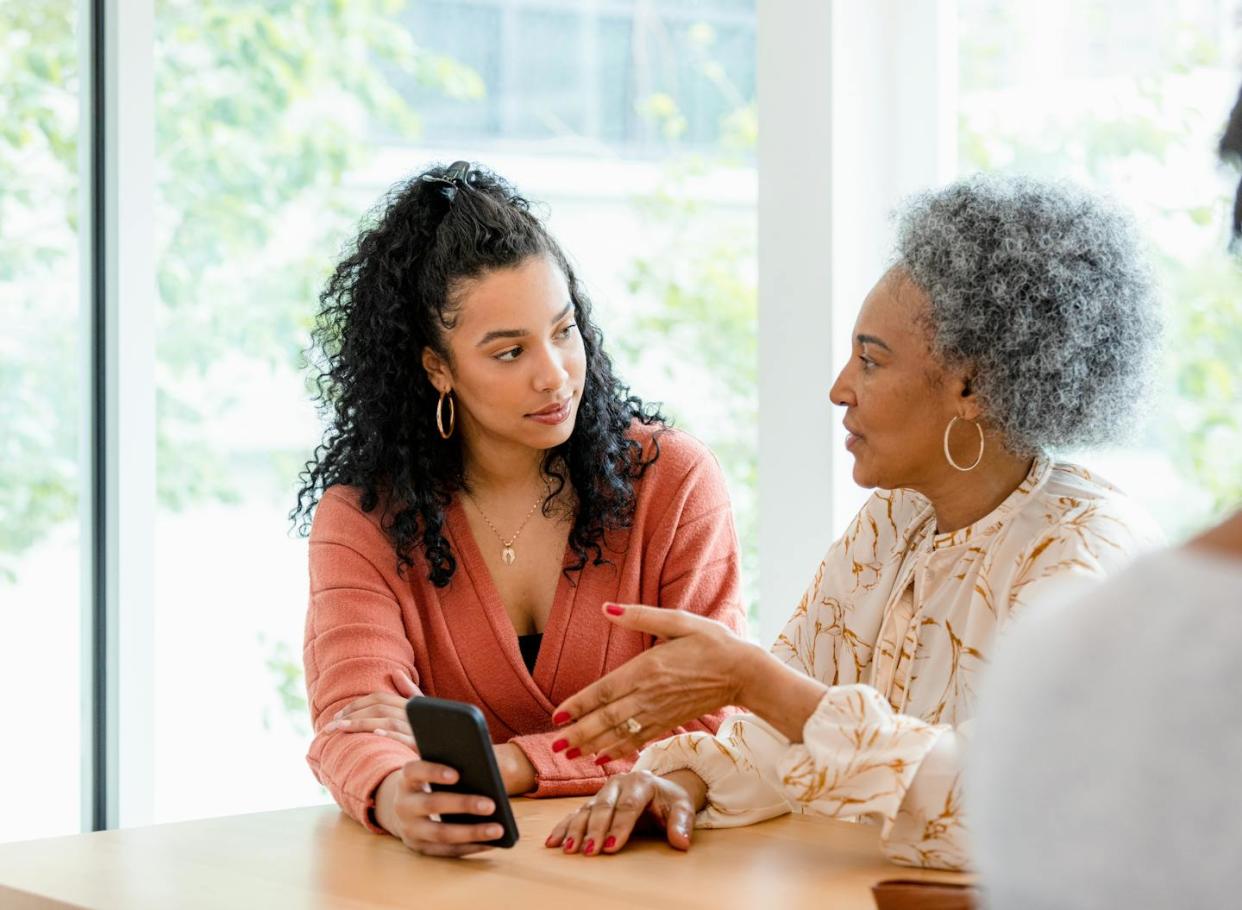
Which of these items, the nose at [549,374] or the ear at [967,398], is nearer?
the ear at [967,398]

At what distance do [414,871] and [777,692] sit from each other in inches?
16.4

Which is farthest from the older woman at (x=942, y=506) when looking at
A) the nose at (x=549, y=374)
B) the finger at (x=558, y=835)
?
the nose at (x=549, y=374)

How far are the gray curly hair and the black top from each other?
2.47 feet

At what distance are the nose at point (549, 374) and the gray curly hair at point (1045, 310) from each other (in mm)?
578

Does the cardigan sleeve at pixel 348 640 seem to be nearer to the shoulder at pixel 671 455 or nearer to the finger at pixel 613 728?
the finger at pixel 613 728

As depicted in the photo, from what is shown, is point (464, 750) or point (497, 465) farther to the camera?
point (497, 465)

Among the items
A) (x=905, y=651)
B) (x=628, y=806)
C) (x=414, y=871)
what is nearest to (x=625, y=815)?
(x=628, y=806)

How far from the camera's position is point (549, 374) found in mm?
2105

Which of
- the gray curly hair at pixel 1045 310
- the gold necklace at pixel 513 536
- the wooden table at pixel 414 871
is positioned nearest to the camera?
the wooden table at pixel 414 871

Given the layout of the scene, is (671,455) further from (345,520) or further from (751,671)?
(751,671)

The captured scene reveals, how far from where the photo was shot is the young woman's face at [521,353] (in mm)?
2121

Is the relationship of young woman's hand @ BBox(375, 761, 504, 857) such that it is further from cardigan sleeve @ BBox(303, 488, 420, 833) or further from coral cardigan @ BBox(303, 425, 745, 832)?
coral cardigan @ BBox(303, 425, 745, 832)

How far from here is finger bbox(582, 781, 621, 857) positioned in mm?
1597

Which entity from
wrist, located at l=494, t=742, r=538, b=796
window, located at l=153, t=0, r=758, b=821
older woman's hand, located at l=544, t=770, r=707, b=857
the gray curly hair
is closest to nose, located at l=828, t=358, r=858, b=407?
the gray curly hair
